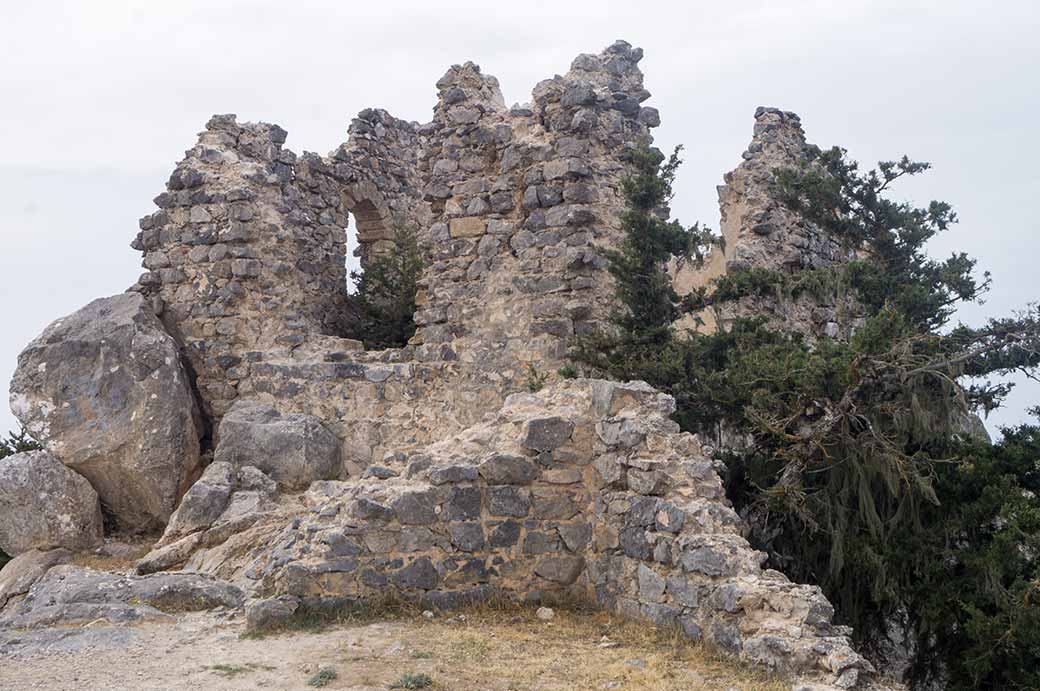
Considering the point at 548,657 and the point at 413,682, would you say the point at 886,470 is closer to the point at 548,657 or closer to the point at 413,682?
the point at 548,657

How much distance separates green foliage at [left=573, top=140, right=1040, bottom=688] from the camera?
24.8ft

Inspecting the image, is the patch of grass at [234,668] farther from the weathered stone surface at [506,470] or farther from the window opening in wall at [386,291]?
the window opening in wall at [386,291]

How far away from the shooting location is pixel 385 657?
6.38 m

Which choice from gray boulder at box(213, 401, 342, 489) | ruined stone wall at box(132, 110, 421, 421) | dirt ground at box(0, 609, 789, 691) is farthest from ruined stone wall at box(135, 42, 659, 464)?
dirt ground at box(0, 609, 789, 691)

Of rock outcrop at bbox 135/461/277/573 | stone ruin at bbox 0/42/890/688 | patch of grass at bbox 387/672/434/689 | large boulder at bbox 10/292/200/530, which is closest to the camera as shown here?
patch of grass at bbox 387/672/434/689

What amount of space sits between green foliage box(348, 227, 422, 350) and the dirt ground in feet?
18.5

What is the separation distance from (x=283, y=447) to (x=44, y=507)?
235 cm

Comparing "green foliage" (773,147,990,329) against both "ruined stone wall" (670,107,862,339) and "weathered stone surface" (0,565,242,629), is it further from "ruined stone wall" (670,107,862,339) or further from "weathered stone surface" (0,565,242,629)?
"weathered stone surface" (0,565,242,629)

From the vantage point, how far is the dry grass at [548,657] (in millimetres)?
5887

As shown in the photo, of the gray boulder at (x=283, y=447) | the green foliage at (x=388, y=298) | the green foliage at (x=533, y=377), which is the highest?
the green foliage at (x=388, y=298)

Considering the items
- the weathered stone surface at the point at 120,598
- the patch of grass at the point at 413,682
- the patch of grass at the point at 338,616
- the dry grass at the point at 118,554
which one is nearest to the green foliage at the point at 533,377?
the patch of grass at the point at 338,616

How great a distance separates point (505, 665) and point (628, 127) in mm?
6268

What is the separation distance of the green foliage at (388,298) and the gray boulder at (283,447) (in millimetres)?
1774

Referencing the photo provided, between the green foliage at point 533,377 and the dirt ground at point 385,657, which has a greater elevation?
the green foliage at point 533,377
